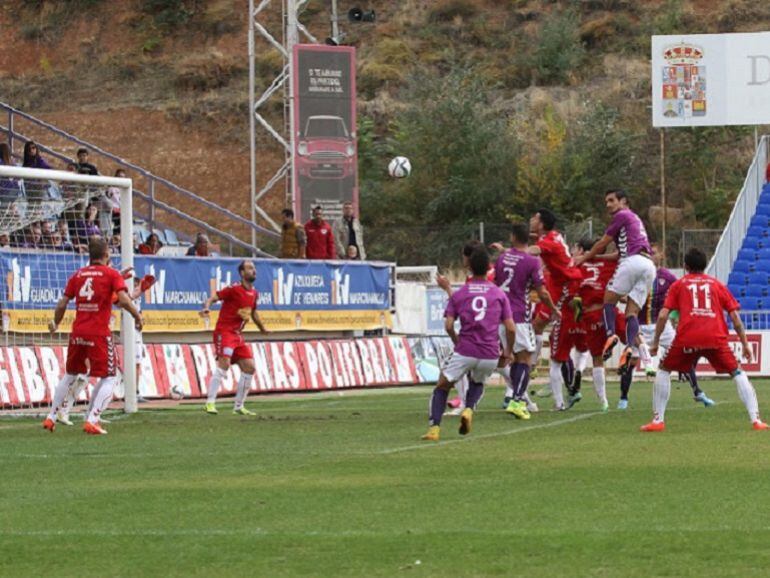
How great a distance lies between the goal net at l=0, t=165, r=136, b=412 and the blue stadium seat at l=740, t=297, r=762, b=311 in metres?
18.5

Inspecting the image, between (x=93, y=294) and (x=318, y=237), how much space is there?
16649 millimetres

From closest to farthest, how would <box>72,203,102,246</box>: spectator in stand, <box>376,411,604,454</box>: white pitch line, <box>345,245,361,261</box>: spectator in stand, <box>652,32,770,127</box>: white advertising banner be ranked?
<box>376,411,604,454</box>: white pitch line → <box>72,203,102,246</box>: spectator in stand → <box>345,245,361,261</box>: spectator in stand → <box>652,32,770,127</box>: white advertising banner

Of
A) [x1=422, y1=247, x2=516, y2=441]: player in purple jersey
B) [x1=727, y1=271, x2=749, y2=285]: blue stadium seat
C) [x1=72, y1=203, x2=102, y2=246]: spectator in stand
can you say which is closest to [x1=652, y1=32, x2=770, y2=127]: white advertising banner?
[x1=727, y1=271, x2=749, y2=285]: blue stadium seat

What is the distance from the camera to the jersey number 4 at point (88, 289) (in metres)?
20.8

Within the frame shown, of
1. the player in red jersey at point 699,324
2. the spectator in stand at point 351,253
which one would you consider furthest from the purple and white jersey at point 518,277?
the spectator in stand at point 351,253

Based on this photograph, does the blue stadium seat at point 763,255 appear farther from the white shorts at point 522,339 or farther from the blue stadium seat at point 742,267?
the white shorts at point 522,339

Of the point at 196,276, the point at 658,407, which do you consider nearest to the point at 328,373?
the point at 196,276

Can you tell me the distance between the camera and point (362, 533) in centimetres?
1119

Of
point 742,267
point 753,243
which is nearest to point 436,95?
point 753,243

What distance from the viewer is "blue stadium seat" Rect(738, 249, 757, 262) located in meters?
46.0

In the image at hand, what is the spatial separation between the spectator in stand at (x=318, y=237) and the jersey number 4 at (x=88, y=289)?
16.2 metres

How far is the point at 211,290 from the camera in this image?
111 ft

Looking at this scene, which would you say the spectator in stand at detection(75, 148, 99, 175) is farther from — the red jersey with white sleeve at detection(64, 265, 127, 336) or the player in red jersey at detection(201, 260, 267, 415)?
the red jersey with white sleeve at detection(64, 265, 127, 336)

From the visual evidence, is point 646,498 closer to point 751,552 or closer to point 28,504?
point 751,552
